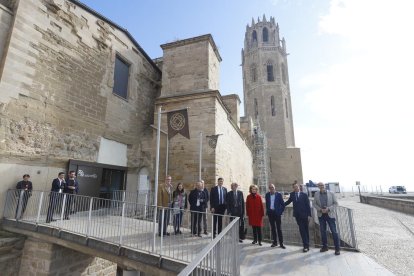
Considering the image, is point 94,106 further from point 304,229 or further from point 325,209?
point 325,209

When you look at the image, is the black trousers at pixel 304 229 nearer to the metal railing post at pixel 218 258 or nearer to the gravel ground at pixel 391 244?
the gravel ground at pixel 391 244

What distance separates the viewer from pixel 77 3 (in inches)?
403

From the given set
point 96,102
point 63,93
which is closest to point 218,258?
point 63,93

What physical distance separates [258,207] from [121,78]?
9855 millimetres

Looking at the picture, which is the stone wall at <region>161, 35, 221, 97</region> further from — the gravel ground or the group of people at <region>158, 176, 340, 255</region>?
the gravel ground

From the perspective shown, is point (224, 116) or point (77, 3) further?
point (224, 116)

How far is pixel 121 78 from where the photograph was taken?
12.2 meters

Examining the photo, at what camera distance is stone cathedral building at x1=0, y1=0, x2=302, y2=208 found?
7.83 m

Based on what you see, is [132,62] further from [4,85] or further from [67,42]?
[4,85]

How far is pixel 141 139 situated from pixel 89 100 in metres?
3.37

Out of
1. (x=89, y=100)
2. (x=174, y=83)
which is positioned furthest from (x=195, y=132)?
(x=89, y=100)

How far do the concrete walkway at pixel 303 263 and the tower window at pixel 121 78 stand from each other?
9.87 meters

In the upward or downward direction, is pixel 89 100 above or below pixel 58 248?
above

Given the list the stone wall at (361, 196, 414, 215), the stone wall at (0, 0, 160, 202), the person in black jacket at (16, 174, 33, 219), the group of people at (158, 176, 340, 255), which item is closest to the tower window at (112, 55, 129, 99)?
the stone wall at (0, 0, 160, 202)
